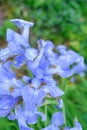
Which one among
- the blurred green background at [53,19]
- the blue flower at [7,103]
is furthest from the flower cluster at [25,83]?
the blurred green background at [53,19]

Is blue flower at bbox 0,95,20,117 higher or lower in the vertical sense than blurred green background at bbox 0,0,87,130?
lower

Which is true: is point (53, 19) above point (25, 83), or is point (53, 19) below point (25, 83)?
above

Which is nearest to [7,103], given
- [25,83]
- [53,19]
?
[25,83]

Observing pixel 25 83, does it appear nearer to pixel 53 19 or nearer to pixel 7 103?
pixel 7 103

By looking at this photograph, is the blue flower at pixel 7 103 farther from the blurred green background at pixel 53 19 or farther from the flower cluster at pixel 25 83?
the blurred green background at pixel 53 19

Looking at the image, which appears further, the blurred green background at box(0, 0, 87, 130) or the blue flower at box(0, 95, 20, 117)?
the blurred green background at box(0, 0, 87, 130)

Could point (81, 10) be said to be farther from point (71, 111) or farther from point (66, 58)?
point (66, 58)

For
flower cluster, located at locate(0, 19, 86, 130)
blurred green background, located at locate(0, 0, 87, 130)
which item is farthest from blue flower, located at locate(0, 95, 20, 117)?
blurred green background, located at locate(0, 0, 87, 130)

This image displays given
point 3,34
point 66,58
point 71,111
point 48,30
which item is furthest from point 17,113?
point 48,30

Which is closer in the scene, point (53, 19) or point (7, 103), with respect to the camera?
point (7, 103)

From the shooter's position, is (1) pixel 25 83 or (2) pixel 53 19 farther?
(2) pixel 53 19

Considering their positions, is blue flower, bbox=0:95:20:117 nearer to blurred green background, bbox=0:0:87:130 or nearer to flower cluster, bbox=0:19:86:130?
flower cluster, bbox=0:19:86:130
